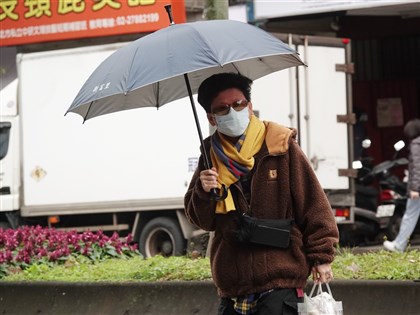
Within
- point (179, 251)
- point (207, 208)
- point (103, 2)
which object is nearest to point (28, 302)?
point (207, 208)

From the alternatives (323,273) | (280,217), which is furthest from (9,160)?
(323,273)

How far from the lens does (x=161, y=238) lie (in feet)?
50.1

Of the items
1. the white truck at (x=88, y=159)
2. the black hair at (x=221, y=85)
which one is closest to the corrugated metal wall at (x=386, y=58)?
the white truck at (x=88, y=159)

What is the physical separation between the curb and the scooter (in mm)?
6823

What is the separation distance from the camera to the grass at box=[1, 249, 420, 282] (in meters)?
8.02

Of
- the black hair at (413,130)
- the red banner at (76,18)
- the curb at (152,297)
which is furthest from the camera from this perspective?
the red banner at (76,18)

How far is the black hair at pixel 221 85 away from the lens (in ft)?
16.4

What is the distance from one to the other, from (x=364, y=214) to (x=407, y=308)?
26.1ft

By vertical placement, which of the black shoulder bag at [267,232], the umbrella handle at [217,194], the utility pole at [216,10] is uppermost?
the utility pole at [216,10]

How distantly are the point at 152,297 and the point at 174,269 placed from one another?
19.0 inches

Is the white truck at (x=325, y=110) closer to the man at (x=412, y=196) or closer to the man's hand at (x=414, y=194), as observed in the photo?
the man at (x=412, y=196)

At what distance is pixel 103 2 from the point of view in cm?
1731

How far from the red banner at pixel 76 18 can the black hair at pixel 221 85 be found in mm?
11124

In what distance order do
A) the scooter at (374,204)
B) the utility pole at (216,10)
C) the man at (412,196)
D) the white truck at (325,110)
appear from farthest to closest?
the scooter at (374,204), the white truck at (325,110), the man at (412,196), the utility pole at (216,10)
